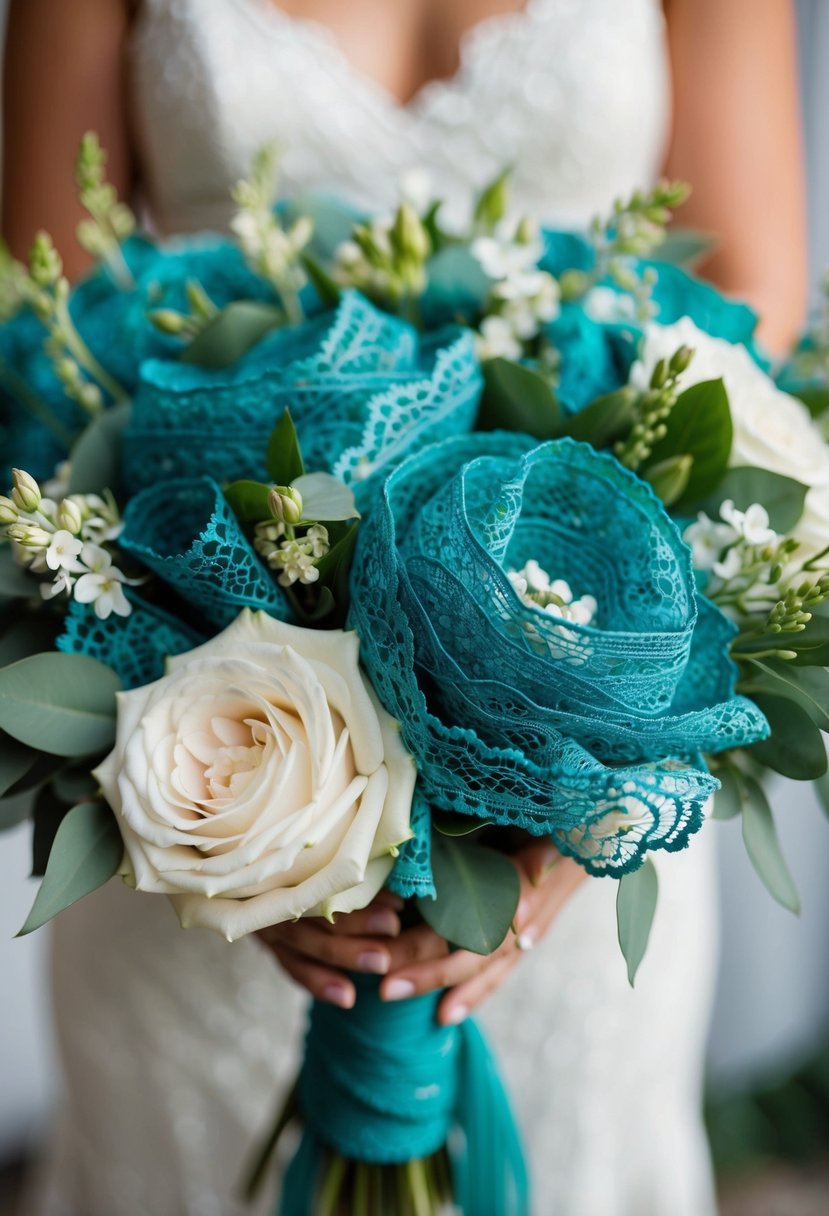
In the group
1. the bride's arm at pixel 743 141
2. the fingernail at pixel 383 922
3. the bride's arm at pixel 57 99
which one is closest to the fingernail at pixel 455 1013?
the fingernail at pixel 383 922

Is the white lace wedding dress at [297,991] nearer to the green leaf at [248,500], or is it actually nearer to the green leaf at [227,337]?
the green leaf at [227,337]

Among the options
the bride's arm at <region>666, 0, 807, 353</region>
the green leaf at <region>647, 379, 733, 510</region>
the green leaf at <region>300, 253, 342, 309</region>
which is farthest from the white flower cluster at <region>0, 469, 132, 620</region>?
the bride's arm at <region>666, 0, 807, 353</region>

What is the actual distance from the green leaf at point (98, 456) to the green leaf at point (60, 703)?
128mm

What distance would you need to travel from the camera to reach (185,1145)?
3.62ft

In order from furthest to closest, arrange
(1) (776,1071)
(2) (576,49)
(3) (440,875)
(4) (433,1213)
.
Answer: (1) (776,1071) → (2) (576,49) → (4) (433,1213) → (3) (440,875)

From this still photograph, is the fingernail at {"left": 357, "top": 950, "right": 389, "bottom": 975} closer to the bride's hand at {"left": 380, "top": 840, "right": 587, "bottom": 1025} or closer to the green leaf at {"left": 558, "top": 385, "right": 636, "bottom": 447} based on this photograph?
the bride's hand at {"left": 380, "top": 840, "right": 587, "bottom": 1025}

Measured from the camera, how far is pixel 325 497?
0.50 m

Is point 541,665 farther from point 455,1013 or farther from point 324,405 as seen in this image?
point 455,1013

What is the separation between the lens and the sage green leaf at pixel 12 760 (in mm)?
553

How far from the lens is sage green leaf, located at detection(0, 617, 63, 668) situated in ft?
1.90

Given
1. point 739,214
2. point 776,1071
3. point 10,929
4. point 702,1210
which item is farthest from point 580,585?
point 776,1071

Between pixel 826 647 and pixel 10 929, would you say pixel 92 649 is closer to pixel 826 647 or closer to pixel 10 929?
pixel 826 647

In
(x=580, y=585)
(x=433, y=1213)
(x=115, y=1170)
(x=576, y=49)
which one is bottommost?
(x=115, y=1170)

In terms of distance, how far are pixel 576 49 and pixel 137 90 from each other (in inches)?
17.3
